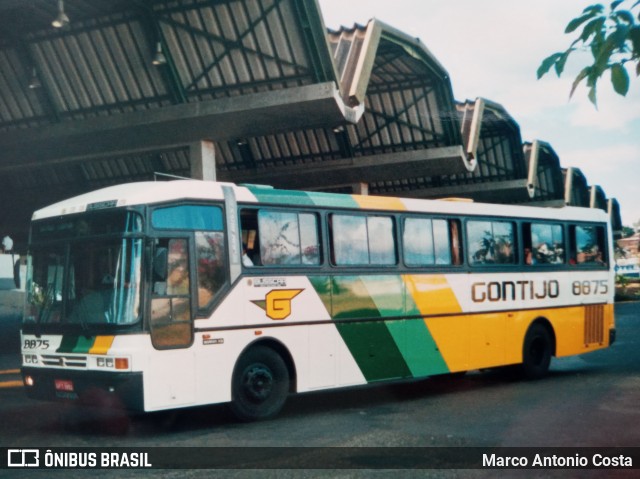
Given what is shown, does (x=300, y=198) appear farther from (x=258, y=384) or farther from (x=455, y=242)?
(x=455, y=242)

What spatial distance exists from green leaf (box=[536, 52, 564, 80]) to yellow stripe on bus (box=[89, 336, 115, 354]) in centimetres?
697

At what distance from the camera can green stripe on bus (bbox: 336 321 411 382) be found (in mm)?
11898

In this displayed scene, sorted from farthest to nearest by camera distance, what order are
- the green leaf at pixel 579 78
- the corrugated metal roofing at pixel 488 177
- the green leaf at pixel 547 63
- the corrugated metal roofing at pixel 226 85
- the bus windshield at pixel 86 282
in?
the corrugated metal roofing at pixel 488 177, the corrugated metal roofing at pixel 226 85, the bus windshield at pixel 86 282, the green leaf at pixel 547 63, the green leaf at pixel 579 78

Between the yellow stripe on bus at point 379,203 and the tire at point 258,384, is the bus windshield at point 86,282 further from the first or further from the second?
the yellow stripe on bus at point 379,203

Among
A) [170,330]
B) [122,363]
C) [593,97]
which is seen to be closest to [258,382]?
[170,330]

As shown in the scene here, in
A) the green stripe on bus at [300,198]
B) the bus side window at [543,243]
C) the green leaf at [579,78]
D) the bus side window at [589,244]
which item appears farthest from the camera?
the bus side window at [589,244]

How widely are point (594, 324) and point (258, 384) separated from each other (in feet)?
28.8

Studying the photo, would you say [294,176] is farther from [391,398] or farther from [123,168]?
[391,398]

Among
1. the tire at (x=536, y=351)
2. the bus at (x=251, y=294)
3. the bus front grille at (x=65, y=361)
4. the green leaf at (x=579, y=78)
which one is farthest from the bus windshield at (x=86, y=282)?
the tire at (x=536, y=351)

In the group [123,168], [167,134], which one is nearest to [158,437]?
[167,134]

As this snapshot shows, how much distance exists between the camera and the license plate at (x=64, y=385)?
31.9 feet

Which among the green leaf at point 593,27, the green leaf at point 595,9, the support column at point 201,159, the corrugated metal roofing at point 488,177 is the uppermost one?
the corrugated metal roofing at point 488,177

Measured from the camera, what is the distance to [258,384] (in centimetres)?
1063

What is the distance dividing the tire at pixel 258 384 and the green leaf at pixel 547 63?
24.5 feet
